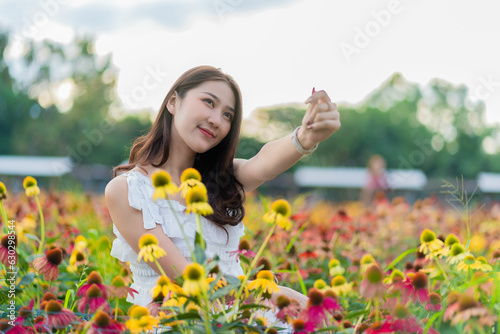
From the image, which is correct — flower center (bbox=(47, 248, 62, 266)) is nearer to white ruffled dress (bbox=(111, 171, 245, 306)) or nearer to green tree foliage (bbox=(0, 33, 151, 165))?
white ruffled dress (bbox=(111, 171, 245, 306))

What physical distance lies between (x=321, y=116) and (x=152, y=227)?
0.66 m

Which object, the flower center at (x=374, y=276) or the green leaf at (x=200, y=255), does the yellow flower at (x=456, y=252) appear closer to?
the flower center at (x=374, y=276)

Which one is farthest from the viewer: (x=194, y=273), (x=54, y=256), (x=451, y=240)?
(x=451, y=240)

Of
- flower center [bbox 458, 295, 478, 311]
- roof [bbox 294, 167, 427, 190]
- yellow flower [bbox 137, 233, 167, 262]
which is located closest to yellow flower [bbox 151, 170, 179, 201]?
yellow flower [bbox 137, 233, 167, 262]

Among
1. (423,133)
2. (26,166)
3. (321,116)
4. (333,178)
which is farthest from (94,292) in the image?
(423,133)

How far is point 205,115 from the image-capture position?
1.75 m

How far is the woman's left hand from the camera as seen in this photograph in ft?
4.40

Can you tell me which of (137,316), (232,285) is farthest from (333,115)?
(137,316)

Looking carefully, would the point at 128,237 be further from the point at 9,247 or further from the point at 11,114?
the point at 11,114

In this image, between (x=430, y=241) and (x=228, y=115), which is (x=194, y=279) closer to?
(x=430, y=241)

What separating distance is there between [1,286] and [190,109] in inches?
34.2

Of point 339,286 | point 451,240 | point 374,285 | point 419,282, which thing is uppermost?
point 374,285

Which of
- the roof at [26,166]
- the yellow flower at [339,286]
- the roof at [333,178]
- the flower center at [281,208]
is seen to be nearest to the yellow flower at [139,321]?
the flower center at [281,208]

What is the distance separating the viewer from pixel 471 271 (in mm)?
1533
